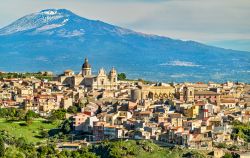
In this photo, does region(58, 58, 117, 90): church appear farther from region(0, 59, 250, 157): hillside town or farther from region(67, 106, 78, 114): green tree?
region(67, 106, 78, 114): green tree

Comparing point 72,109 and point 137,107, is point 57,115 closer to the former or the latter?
point 72,109

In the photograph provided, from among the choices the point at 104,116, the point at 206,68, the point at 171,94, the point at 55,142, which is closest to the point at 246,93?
the point at 171,94

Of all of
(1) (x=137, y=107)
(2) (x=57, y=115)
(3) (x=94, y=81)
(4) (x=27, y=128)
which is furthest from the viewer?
(3) (x=94, y=81)

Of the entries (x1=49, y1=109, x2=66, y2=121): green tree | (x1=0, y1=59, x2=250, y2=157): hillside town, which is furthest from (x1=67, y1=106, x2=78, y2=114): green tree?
(x1=49, y1=109, x2=66, y2=121): green tree

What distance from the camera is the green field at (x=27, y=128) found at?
121 ft

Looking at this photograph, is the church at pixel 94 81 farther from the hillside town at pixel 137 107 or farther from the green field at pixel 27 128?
the green field at pixel 27 128

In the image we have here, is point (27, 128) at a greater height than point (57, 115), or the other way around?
point (57, 115)

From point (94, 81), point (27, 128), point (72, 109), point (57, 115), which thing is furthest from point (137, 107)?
point (94, 81)

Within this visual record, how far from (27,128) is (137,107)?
7.10 metres

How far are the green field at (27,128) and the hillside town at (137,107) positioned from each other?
A: 178 cm

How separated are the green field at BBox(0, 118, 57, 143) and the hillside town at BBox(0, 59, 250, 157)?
1.78 metres

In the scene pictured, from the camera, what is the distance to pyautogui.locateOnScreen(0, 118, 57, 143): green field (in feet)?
121

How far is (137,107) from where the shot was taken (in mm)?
42062

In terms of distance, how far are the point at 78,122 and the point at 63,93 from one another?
10.2 m
